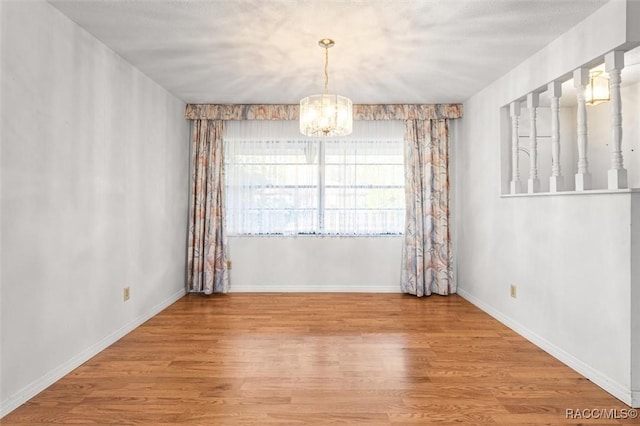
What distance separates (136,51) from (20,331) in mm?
2286

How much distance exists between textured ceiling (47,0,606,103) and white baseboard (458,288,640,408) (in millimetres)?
2388

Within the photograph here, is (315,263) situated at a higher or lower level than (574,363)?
higher

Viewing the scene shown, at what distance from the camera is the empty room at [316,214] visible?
2.09 metres

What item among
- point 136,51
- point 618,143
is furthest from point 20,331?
point 618,143

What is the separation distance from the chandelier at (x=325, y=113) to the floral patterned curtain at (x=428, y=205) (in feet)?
6.48

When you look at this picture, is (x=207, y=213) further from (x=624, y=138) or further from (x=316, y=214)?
(x=624, y=138)

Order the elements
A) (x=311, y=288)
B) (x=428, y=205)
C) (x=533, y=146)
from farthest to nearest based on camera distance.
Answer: (x=311, y=288), (x=428, y=205), (x=533, y=146)

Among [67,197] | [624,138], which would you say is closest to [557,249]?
[624,138]

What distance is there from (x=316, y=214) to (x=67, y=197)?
286cm

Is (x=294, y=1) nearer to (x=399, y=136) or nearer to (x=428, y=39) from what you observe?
(x=428, y=39)

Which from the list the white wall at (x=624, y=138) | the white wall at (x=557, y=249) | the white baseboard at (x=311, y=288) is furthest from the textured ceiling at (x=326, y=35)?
the white baseboard at (x=311, y=288)

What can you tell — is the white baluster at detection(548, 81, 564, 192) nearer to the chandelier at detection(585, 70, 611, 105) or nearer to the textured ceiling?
the chandelier at detection(585, 70, 611, 105)

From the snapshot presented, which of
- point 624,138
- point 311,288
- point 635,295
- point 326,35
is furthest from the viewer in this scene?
point 311,288

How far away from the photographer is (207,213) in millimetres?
4574
